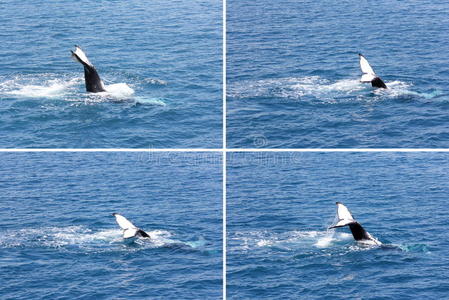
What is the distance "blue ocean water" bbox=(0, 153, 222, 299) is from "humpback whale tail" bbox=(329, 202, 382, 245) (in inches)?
316

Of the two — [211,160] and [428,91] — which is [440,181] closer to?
[428,91]

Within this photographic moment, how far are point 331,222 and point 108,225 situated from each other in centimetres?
1450

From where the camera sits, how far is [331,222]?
206 ft

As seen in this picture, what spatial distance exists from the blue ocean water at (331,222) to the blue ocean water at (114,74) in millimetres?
5486

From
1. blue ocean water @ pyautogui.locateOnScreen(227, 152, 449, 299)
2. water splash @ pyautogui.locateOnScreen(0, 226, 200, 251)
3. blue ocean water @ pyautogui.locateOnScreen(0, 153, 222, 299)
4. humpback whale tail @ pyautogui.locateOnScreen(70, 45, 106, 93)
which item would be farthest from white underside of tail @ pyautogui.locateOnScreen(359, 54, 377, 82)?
humpback whale tail @ pyautogui.locateOnScreen(70, 45, 106, 93)

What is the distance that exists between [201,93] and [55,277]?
1840cm

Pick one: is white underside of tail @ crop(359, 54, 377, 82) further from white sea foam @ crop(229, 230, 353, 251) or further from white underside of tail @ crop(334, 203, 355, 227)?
white sea foam @ crop(229, 230, 353, 251)

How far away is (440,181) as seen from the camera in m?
68.4

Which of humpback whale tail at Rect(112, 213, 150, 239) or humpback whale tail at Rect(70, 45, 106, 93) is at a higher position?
humpback whale tail at Rect(70, 45, 106, 93)

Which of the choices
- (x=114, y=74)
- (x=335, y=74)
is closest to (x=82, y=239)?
(x=114, y=74)

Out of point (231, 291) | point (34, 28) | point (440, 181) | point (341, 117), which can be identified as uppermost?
point (34, 28)

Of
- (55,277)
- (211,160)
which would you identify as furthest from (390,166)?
(55,277)

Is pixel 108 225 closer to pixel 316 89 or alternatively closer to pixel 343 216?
pixel 343 216

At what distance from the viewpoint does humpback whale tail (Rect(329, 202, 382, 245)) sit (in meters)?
58.4
